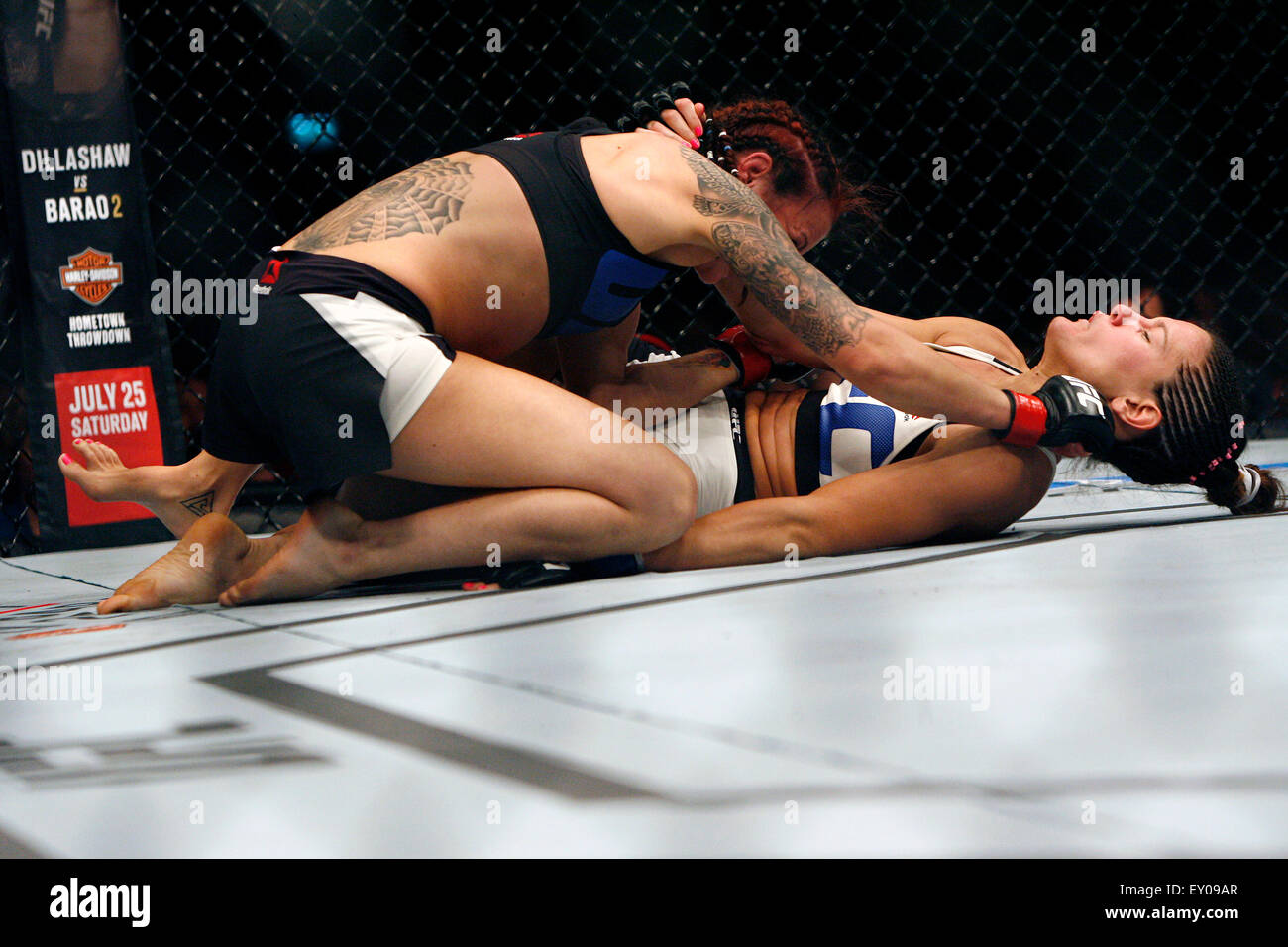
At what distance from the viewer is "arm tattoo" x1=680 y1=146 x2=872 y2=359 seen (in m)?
1.40

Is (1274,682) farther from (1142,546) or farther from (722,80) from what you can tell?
(722,80)

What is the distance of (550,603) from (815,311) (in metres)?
0.48

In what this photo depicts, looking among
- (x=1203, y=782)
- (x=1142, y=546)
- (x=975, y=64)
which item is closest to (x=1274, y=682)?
(x=1203, y=782)

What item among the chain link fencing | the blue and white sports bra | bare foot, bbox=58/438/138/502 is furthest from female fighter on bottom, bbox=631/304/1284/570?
the chain link fencing

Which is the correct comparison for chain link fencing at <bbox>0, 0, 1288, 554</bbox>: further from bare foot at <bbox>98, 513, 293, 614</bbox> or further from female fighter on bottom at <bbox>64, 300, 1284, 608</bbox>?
bare foot at <bbox>98, 513, 293, 614</bbox>

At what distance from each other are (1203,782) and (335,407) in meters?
1.02

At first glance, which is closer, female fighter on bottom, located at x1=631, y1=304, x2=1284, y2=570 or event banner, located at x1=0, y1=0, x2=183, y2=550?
female fighter on bottom, located at x1=631, y1=304, x2=1284, y2=570

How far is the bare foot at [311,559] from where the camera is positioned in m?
1.46

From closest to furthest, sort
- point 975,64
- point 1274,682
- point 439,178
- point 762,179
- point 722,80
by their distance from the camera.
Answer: point 1274,682
point 439,178
point 762,179
point 722,80
point 975,64

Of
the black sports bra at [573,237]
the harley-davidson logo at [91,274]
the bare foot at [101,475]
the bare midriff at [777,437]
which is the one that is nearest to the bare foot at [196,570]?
the bare foot at [101,475]

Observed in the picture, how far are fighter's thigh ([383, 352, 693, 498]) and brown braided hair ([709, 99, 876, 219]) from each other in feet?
1.79

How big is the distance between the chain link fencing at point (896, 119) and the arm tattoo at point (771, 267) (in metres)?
1.95

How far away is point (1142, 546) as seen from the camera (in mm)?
1507

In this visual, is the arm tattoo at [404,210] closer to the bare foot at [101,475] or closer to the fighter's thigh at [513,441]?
the fighter's thigh at [513,441]
